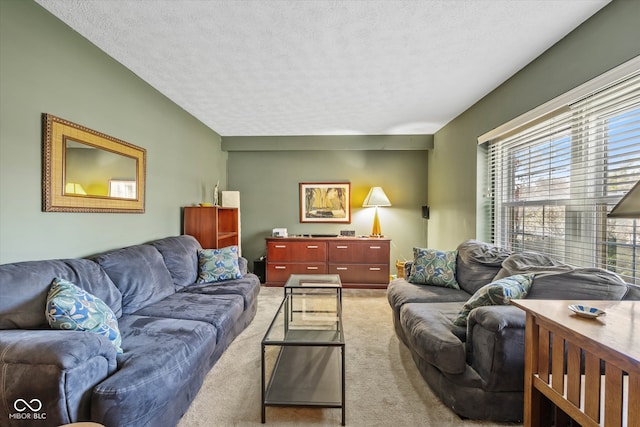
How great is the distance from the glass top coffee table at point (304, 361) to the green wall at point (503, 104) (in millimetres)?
2110

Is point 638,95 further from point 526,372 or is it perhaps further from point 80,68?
point 80,68

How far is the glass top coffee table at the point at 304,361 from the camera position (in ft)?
5.20

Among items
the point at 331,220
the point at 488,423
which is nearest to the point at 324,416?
the point at 488,423

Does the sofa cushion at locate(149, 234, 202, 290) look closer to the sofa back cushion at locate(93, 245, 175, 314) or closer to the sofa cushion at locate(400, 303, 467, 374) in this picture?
the sofa back cushion at locate(93, 245, 175, 314)

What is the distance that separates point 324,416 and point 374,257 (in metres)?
2.83

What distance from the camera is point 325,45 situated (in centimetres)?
211

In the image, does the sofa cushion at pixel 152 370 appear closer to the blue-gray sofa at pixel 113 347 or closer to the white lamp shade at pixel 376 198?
Answer: the blue-gray sofa at pixel 113 347

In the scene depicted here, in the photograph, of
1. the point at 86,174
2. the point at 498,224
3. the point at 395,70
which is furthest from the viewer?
the point at 498,224

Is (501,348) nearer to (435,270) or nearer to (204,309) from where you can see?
(435,270)

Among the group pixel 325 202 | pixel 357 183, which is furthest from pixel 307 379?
pixel 357 183

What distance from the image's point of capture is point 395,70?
248cm

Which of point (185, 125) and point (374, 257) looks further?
point (374, 257)

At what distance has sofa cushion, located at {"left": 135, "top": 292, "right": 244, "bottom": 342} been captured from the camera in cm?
203

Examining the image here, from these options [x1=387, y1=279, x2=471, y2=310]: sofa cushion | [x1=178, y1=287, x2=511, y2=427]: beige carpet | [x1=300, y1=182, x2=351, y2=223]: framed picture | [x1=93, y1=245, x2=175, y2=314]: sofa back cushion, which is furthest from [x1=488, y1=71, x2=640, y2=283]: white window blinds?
[x1=93, y1=245, x2=175, y2=314]: sofa back cushion
